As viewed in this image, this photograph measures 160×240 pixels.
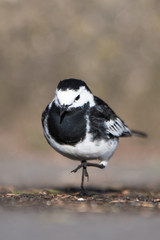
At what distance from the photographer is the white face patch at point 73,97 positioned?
7.55 m

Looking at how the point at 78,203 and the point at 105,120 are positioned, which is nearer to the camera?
the point at 78,203

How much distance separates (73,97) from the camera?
25.1ft

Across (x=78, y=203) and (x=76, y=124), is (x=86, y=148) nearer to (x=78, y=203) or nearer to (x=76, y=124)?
(x=76, y=124)

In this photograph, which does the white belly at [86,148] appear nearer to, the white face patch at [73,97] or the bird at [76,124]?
the bird at [76,124]

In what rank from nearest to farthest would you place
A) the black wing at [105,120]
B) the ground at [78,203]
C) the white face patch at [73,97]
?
the ground at [78,203] < the white face patch at [73,97] < the black wing at [105,120]

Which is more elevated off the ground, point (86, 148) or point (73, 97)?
point (73, 97)

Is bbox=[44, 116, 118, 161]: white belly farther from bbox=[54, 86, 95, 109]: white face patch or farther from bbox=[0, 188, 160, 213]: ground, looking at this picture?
bbox=[0, 188, 160, 213]: ground

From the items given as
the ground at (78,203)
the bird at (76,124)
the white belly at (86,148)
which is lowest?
the ground at (78,203)

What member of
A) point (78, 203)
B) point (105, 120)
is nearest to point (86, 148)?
point (105, 120)

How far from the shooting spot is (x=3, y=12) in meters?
19.0

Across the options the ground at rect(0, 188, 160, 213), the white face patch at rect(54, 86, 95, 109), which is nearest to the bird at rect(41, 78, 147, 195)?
the white face patch at rect(54, 86, 95, 109)

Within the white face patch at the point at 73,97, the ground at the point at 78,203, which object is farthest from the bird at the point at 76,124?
the ground at the point at 78,203

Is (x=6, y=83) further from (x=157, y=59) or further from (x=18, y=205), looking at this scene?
(x=18, y=205)

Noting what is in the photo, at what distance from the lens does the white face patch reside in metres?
7.55
